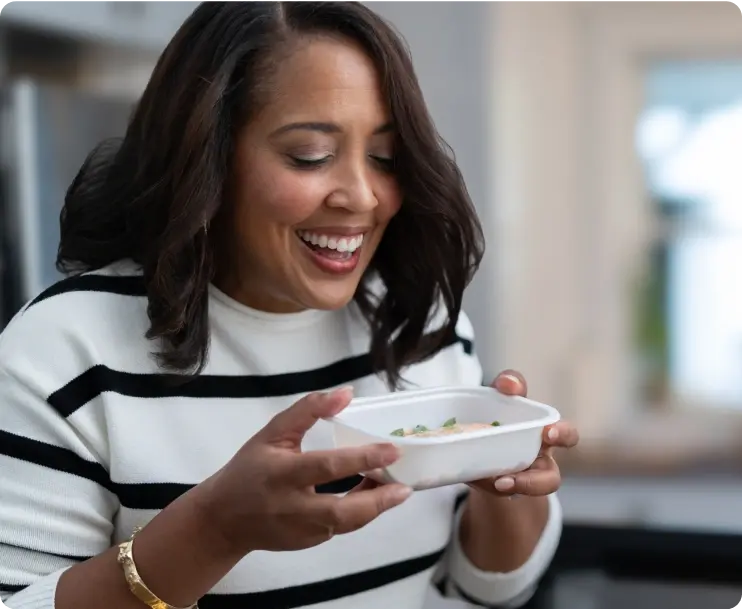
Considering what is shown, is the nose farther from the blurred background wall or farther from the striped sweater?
the blurred background wall

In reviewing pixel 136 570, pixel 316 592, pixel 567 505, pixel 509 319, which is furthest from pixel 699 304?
pixel 136 570

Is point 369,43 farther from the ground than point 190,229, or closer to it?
farther from the ground

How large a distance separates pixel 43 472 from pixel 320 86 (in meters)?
0.45

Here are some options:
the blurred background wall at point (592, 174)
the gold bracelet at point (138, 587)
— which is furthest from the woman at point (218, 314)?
the blurred background wall at point (592, 174)

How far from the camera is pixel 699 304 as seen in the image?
347 centimetres

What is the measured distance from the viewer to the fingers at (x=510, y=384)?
100 centimetres

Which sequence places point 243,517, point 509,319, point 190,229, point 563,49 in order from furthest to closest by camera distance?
1. point 563,49
2. point 509,319
3. point 190,229
4. point 243,517

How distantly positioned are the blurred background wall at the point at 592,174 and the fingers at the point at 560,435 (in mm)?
1168

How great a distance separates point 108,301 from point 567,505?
775 mm

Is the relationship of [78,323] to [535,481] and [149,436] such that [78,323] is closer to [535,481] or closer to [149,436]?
[149,436]

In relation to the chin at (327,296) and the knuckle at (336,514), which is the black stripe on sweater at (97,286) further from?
the knuckle at (336,514)

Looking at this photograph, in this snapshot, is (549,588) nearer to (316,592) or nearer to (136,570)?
(316,592)

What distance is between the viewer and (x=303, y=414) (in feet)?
2.57

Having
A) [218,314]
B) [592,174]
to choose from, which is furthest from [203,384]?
[592,174]
